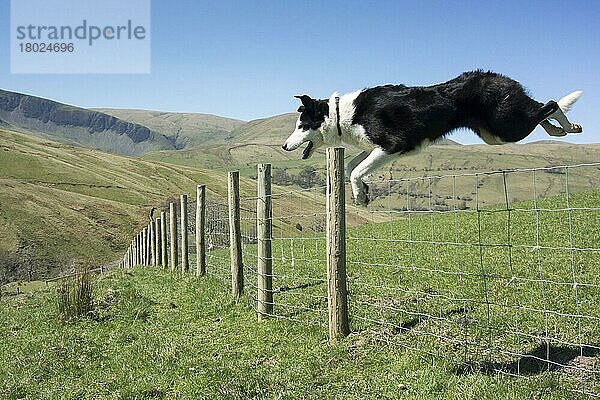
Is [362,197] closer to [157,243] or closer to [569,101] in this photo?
[569,101]

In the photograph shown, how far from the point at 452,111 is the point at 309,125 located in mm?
2305

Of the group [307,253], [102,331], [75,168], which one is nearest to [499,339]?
[102,331]

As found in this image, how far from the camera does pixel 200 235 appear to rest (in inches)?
608

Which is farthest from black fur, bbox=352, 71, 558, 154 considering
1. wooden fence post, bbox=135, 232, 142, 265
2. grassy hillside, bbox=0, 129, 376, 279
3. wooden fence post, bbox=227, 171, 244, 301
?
wooden fence post, bbox=135, 232, 142, 265

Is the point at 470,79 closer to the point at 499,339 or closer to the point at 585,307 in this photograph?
the point at 499,339

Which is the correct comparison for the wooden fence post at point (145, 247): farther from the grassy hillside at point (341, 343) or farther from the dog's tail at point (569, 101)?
the dog's tail at point (569, 101)

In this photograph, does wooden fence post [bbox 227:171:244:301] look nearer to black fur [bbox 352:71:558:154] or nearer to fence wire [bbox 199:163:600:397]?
fence wire [bbox 199:163:600:397]

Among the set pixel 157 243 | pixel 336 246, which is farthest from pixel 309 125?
pixel 157 243

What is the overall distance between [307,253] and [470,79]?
37.3ft

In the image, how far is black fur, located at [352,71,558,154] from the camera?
6637mm

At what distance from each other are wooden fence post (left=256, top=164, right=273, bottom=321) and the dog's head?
1697 millimetres

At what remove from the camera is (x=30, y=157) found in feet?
325

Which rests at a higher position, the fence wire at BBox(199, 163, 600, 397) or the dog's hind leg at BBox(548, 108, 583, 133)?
the dog's hind leg at BBox(548, 108, 583, 133)

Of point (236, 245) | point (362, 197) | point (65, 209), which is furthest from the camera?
point (65, 209)
